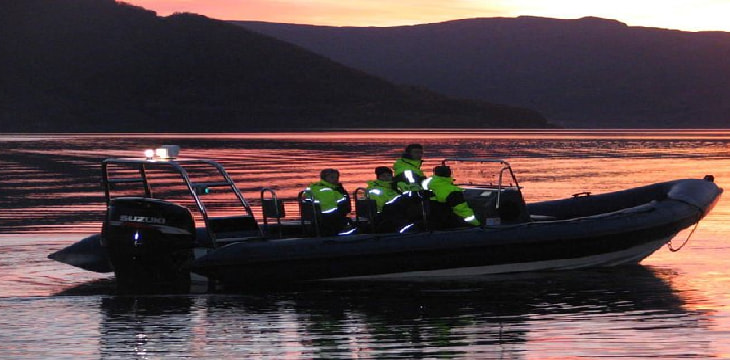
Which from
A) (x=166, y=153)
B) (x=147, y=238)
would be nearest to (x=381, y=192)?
(x=166, y=153)

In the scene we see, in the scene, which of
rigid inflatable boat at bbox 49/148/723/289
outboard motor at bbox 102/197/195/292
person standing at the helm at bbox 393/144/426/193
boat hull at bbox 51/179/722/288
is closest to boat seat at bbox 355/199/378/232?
rigid inflatable boat at bbox 49/148/723/289

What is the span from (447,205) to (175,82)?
145 m

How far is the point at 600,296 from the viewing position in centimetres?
1354

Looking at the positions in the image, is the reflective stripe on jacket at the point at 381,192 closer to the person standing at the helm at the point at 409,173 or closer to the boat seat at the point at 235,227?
the person standing at the helm at the point at 409,173

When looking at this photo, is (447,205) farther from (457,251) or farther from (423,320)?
(423,320)

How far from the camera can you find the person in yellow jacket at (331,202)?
14445mm

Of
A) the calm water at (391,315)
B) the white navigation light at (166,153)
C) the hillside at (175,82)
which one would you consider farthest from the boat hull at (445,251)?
the hillside at (175,82)

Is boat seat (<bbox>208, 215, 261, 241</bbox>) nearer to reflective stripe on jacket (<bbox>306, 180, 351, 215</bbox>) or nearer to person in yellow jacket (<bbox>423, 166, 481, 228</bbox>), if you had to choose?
reflective stripe on jacket (<bbox>306, 180, 351, 215</bbox>)

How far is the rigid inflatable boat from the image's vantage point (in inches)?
544

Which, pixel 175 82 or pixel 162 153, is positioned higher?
pixel 175 82

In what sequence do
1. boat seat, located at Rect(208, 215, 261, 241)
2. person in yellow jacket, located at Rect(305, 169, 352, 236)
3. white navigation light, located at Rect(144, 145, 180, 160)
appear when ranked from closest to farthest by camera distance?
1. white navigation light, located at Rect(144, 145, 180, 160)
2. person in yellow jacket, located at Rect(305, 169, 352, 236)
3. boat seat, located at Rect(208, 215, 261, 241)

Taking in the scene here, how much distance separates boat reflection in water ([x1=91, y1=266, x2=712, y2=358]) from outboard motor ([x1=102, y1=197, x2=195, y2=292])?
42cm

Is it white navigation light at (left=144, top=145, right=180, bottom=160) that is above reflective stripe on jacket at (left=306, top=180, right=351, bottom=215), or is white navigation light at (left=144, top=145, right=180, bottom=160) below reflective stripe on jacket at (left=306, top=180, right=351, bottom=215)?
above

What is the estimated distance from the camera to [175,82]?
158 m
